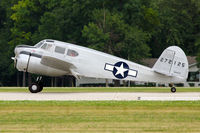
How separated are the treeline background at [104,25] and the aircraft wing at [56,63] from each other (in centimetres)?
2974

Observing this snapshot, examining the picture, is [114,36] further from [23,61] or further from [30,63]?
[23,61]

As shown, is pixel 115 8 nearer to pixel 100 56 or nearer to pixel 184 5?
pixel 184 5

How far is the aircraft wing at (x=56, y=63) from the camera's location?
29891 mm

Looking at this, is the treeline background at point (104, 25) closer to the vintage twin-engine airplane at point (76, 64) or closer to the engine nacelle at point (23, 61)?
the vintage twin-engine airplane at point (76, 64)

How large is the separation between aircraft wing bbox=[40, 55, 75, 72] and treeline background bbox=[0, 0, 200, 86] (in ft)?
97.6

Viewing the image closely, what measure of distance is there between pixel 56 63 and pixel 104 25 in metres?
33.0

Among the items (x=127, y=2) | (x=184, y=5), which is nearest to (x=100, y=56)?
(x=127, y=2)

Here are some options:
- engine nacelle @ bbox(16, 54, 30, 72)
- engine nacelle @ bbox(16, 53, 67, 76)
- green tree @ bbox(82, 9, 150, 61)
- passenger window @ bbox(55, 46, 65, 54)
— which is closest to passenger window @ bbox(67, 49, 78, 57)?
passenger window @ bbox(55, 46, 65, 54)

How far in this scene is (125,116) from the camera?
1856cm

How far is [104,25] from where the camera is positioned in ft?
206

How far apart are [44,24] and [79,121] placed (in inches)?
2012

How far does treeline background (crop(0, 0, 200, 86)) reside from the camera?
2450 inches

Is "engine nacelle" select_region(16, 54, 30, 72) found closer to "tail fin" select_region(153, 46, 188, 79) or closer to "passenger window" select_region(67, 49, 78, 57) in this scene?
"passenger window" select_region(67, 49, 78, 57)

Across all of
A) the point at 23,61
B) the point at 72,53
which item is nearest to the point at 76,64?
the point at 72,53
